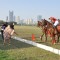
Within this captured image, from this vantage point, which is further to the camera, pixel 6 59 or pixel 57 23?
pixel 57 23

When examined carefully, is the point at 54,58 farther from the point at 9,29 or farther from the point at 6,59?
the point at 9,29

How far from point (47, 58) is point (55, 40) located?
30.3 ft

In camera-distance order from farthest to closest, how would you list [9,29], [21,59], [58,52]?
[9,29], [58,52], [21,59]

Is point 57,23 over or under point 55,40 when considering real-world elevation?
over

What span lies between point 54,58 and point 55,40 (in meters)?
9.23

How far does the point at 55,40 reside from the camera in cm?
2367

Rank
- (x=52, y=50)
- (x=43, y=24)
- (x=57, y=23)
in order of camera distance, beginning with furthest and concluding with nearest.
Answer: (x=43, y=24) → (x=57, y=23) → (x=52, y=50)

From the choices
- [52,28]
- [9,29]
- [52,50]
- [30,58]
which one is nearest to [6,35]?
[9,29]

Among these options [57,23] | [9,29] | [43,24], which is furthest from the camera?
[43,24]

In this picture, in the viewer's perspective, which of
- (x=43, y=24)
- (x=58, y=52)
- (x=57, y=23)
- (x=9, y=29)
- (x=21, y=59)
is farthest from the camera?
(x=43, y=24)

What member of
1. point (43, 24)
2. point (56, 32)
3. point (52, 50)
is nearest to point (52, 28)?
point (56, 32)

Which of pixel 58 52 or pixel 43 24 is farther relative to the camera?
pixel 43 24

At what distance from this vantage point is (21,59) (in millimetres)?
14227

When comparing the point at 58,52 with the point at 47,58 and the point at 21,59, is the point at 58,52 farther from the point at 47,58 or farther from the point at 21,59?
the point at 21,59
